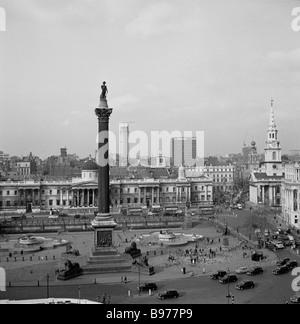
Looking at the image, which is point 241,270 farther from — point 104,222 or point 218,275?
point 104,222

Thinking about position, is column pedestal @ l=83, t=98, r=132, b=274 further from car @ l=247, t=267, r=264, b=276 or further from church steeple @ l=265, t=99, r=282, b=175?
church steeple @ l=265, t=99, r=282, b=175

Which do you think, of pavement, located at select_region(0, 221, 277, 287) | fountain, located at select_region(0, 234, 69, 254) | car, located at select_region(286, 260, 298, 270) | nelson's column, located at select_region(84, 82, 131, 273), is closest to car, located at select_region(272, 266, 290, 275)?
car, located at select_region(286, 260, 298, 270)

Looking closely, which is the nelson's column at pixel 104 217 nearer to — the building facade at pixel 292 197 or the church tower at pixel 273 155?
the building facade at pixel 292 197

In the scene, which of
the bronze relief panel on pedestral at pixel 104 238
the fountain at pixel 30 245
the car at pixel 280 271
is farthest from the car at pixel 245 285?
the fountain at pixel 30 245

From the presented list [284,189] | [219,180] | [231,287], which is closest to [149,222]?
→ [284,189]

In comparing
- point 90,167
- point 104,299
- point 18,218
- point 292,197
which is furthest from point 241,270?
point 90,167

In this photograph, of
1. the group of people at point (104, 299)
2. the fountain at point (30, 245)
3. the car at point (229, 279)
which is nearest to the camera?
the group of people at point (104, 299)
